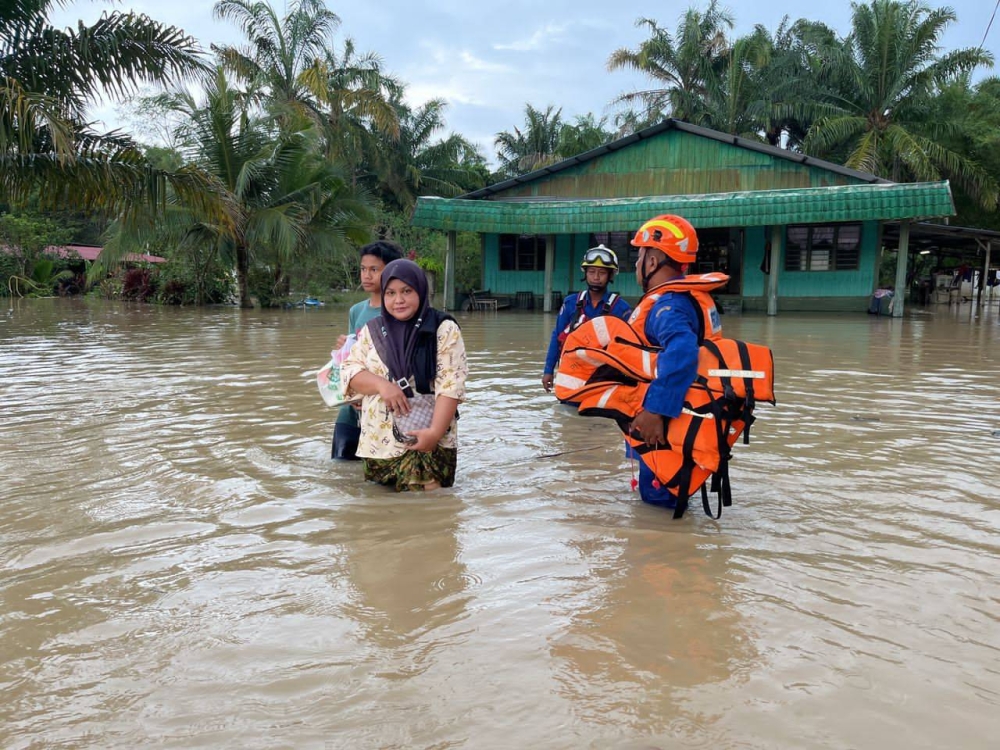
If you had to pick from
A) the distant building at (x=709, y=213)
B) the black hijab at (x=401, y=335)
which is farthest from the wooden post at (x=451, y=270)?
the black hijab at (x=401, y=335)

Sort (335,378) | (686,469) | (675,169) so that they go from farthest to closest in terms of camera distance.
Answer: (675,169)
(335,378)
(686,469)

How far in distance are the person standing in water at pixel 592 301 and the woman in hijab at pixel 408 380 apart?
1787 millimetres

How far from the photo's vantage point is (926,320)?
62.1 ft

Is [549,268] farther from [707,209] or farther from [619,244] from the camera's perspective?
[707,209]

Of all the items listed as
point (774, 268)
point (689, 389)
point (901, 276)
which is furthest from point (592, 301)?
point (901, 276)

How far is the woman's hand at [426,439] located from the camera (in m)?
4.15

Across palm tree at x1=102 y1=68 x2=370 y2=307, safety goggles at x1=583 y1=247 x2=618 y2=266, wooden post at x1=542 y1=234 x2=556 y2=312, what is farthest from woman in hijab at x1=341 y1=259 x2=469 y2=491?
wooden post at x1=542 y1=234 x2=556 y2=312

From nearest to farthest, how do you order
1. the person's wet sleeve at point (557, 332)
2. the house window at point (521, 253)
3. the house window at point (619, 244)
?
the person's wet sleeve at point (557, 332) < the house window at point (619, 244) < the house window at point (521, 253)

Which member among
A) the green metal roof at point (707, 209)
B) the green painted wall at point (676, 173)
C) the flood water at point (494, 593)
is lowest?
the flood water at point (494, 593)

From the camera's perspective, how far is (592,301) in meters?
6.12

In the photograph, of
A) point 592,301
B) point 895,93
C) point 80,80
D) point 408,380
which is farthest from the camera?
point 895,93

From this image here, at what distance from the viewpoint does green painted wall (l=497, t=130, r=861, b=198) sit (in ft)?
70.9

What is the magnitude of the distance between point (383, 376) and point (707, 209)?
56.7ft

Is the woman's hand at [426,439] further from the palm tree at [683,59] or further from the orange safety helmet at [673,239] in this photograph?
the palm tree at [683,59]
